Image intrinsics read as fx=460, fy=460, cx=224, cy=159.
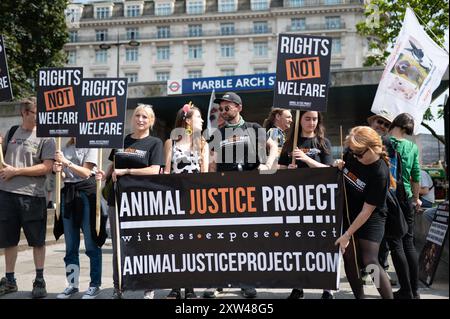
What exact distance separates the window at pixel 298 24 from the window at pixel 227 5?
9.84 m

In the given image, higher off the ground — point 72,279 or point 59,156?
point 59,156

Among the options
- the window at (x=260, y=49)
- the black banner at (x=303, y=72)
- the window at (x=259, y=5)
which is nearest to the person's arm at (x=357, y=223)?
the black banner at (x=303, y=72)

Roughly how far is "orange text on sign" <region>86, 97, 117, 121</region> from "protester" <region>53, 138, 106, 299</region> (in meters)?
0.41

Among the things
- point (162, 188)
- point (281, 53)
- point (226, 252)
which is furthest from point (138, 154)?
point (281, 53)

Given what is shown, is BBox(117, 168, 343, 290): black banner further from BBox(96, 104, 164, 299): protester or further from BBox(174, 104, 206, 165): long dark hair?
BBox(174, 104, 206, 165): long dark hair

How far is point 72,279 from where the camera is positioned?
484 cm

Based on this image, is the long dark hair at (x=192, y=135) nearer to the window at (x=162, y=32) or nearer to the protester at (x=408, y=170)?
the protester at (x=408, y=170)

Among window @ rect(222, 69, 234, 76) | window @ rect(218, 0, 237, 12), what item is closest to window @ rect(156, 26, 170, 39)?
window @ rect(218, 0, 237, 12)

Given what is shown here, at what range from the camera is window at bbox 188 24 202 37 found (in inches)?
2905

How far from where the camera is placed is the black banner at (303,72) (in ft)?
14.1

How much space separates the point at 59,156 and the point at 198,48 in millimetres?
70082

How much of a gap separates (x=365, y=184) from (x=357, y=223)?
0.33 metres

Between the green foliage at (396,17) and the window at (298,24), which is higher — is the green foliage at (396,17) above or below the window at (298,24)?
below

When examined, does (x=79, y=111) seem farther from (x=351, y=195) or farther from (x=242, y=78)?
(x=242, y=78)
